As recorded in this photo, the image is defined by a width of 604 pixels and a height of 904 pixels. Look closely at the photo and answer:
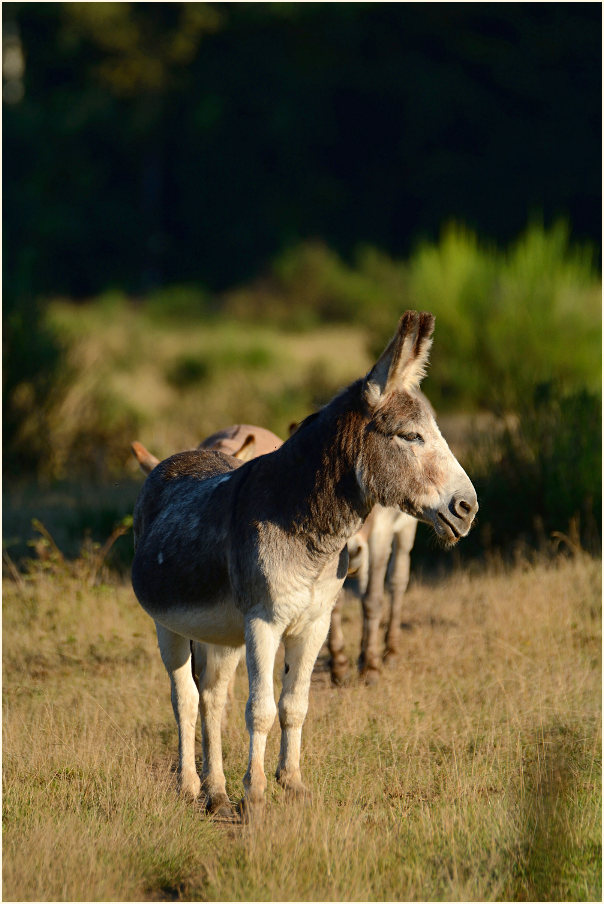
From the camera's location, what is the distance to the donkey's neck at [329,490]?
440 cm

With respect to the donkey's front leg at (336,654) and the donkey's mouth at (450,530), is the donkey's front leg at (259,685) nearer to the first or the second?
the donkey's mouth at (450,530)

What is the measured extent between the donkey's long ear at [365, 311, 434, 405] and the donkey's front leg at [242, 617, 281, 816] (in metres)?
1.00

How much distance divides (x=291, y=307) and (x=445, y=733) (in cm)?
2996

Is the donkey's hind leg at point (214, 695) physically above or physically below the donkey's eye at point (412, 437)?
below

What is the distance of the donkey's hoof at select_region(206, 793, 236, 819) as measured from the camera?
15.6 feet

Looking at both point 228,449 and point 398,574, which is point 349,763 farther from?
point 398,574

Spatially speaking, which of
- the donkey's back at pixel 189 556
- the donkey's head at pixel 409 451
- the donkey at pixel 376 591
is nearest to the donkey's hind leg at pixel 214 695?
the donkey's back at pixel 189 556

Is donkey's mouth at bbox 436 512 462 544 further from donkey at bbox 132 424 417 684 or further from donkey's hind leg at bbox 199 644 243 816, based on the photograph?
donkey at bbox 132 424 417 684

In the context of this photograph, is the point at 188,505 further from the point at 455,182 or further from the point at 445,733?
the point at 455,182

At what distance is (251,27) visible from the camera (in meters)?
42.5

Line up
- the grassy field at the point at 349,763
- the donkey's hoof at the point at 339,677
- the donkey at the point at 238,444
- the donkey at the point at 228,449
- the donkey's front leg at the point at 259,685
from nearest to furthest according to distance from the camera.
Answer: the grassy field at the point at 349,763
the donkey's front leg at the point at 259,685
the donkey at the point at 228,449
the donkey at the point at 238,444
the donkey's hoof at the point at 339,677

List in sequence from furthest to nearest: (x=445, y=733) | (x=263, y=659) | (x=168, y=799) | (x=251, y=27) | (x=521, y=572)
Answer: (x=251, y=27) → (x=521, y=572) → (x=445, y=733) → (x=168, y=799) → (x=263, y=659)

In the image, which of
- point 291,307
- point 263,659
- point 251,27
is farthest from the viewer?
point 251,27

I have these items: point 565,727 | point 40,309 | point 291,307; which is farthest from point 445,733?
point 291,307
